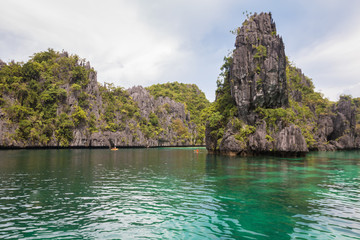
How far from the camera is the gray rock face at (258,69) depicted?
4459 cm

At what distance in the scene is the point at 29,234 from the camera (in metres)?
7.38

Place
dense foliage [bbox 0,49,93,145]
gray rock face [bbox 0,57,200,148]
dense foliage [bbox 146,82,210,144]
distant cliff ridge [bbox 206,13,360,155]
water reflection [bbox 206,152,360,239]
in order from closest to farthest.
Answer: water reflection [bbox 206,152,360,239], distant cliff ridge [bbox 206,13,360,155], dense foliage [bbox 0,49,93,145], gray rock face [bbox 0,57,200,148], dense foliage [bbox 146,82,210,144]

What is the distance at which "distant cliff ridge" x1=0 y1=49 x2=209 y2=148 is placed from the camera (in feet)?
236

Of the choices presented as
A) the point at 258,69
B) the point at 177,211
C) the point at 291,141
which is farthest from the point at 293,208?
the point at 258,69

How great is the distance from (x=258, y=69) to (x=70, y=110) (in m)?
65.3

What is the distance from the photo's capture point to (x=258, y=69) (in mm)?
45812

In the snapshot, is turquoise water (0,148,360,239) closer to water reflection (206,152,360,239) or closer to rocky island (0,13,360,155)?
water reflection (206,152,360,239)

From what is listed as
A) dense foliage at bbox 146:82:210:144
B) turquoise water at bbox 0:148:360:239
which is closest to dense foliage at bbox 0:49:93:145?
dense foliage at bbox 146:82:210:144

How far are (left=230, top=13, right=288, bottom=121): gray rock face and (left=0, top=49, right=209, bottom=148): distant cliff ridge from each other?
2259 inches

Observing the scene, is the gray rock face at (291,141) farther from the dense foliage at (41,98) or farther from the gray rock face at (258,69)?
the dense foliage at (41,98)

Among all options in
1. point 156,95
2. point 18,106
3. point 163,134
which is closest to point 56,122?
point 18,106

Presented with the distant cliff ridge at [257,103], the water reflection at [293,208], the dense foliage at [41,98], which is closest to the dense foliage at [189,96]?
the dense foliage at [41,98]

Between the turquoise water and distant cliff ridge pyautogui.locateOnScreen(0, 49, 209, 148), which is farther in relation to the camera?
distant cliff ridge pyautogui.locateOnScreen(0, 49, 209, 148)

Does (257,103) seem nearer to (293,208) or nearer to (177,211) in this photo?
(293,208)
